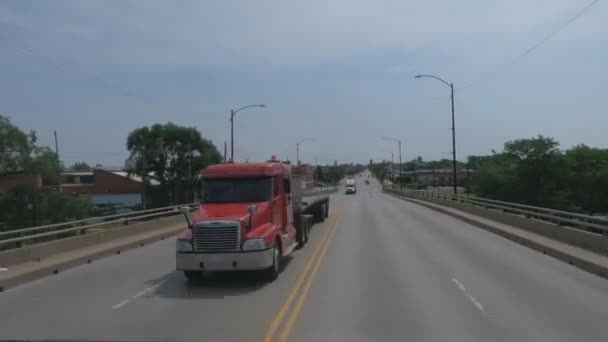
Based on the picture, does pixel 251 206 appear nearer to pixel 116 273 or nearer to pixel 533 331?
pixel 116 273

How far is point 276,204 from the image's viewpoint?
1484cm

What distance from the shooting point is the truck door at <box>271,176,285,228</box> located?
47.7 feet

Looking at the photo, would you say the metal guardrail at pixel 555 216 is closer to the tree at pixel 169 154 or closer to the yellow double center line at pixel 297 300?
the yellow double center line at pixel 297 300

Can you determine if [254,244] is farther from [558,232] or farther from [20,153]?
[20,153]

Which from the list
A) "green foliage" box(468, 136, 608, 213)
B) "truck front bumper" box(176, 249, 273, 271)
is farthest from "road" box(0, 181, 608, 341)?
"green foliage" box(468, 136, 608, 213)

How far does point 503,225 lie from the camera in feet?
84.8

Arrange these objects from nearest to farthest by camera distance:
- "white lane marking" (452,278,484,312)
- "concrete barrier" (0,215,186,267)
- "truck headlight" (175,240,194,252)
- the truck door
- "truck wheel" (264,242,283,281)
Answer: "white lane marking" (452,278,484,312), "truck headlight" (175,240,194,252), "truck wheel" (264,242,283,281), the truck door, "concrete barrier" (0,215,186,267)

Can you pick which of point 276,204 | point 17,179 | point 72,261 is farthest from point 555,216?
point 17,179

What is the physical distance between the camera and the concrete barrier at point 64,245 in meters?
15.0

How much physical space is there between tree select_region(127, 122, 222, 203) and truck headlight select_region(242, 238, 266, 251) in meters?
67.1

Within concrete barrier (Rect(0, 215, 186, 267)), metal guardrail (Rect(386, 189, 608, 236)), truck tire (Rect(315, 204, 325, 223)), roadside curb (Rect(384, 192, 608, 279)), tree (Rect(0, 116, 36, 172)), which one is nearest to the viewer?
roadside curb (Rect(384, 192, 608, 279))

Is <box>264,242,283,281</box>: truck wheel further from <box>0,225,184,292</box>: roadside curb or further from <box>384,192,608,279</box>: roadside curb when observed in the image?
<box>384,192,608,279</box>: roadside curb

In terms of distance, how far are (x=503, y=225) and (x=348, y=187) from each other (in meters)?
88.0

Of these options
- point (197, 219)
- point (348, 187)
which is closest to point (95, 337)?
point (197, 219)
